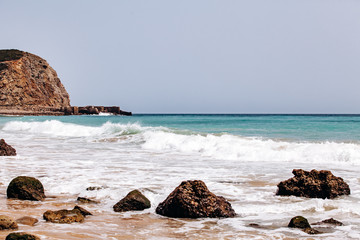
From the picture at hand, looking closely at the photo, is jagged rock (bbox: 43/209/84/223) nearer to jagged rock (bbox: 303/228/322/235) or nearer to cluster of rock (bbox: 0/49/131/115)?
jagged rock (bbox: 303/228/322/235)

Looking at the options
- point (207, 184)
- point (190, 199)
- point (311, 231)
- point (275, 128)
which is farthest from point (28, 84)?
point (311, 231)

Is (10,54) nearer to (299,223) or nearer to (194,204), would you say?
(194,204)

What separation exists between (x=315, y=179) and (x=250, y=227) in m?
2.58

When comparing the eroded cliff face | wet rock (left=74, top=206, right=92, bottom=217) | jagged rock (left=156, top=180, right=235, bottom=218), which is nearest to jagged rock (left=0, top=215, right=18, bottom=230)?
wet rock (left=74, top=206, right=92, bottom=217)

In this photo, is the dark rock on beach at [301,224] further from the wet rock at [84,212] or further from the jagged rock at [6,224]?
the jagged rock at [6,224]

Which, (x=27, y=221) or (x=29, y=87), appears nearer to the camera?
(x=27, y=221)

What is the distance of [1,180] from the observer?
313 inches

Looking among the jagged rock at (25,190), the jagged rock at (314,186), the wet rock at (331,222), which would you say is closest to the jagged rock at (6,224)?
the jagged rock at (25,190)

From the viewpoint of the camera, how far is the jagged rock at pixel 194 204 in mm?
5340

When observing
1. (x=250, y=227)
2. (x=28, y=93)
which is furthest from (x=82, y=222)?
(x=28, y=93)

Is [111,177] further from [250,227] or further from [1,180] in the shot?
[250,227]

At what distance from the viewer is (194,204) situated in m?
5.38

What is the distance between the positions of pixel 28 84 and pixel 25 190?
8883 cm

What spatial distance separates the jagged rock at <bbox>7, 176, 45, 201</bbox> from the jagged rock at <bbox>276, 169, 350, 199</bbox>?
4.32m
